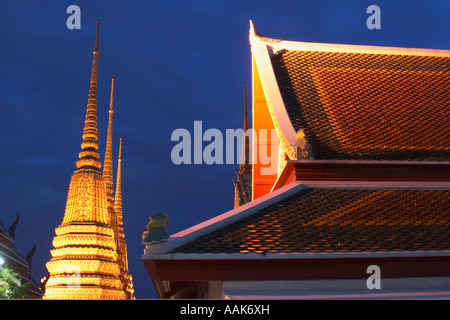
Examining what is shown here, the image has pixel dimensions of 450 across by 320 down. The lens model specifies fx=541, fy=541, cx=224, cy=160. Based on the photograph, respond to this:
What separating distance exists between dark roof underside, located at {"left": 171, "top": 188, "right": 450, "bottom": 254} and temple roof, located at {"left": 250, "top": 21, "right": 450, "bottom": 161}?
2.90ft

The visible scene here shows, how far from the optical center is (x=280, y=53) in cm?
1378

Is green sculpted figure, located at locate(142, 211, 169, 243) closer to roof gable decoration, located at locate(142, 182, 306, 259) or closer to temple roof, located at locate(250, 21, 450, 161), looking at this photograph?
roof gable decoration, located at locate(142, 182, 306, 259)

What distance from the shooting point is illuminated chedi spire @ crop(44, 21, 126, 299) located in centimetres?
2342

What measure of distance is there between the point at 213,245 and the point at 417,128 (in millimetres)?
5659

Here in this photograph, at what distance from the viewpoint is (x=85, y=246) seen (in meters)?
24.3

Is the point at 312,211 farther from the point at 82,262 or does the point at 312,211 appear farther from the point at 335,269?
the point at 82,262

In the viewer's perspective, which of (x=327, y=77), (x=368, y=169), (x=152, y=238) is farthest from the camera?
(x=327, y=77)

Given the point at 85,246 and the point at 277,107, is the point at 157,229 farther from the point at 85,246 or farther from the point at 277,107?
the point at 85,246

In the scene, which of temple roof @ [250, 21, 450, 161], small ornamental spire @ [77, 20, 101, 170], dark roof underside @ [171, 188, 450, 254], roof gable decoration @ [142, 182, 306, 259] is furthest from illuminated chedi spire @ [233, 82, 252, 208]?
roof gable decoration @ [142, 182, 306, 259]

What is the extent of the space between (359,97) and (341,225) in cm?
464

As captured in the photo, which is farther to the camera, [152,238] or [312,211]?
[312,211]
